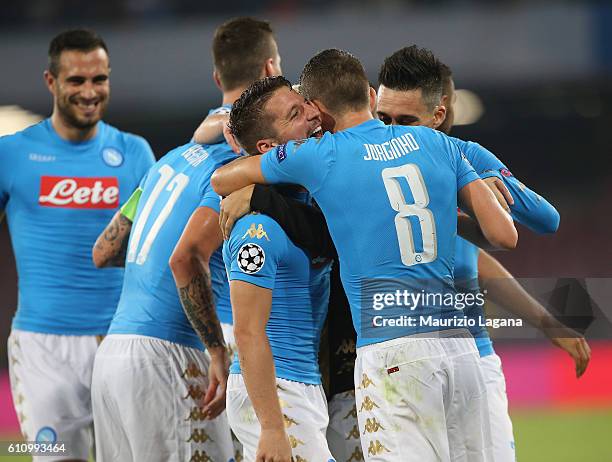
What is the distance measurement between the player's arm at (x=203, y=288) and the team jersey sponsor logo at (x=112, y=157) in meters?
1.79

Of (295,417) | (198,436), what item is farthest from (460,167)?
(198,436)

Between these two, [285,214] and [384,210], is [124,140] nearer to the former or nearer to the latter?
[285,214]

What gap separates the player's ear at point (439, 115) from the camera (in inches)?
163

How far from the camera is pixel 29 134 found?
5652 millimetres

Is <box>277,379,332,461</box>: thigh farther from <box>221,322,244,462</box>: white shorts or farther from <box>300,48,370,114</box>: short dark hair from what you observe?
<box>300,48,370,114</box>: short dark hair

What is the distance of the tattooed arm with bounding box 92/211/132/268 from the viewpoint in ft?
15.5

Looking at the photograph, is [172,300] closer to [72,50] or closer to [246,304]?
[246,304]

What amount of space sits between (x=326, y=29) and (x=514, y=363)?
622 cm

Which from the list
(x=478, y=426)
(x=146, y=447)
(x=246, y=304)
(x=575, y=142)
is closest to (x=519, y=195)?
(x=478, y=426)

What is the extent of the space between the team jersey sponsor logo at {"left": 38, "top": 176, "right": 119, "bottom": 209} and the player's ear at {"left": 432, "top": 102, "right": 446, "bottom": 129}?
2.19m

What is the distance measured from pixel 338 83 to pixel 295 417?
1.20 m

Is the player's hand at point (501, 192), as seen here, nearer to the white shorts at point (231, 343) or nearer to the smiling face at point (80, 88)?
the white shorts at point (231, 343)

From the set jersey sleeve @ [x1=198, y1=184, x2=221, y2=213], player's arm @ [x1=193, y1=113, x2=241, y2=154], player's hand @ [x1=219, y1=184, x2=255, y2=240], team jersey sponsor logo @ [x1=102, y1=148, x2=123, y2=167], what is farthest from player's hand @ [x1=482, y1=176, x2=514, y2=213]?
team jersey sponsor logo @ [x1=102, y1=148, x2=123, y2=167]

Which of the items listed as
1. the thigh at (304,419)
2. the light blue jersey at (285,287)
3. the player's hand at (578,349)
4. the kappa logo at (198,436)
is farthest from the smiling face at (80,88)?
the player's hand at (578,349)
